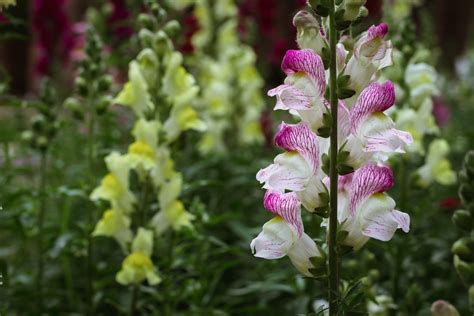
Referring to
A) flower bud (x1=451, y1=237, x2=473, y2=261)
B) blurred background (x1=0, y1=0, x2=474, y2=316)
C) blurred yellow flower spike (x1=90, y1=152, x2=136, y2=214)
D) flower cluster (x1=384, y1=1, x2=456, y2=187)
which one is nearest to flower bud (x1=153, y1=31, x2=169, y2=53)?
blurred background (x1=0, y1=0, x2=474, y2=316)

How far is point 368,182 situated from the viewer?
5.69 feet

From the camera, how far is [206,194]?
13.6 ft

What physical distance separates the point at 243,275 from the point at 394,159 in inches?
41.5

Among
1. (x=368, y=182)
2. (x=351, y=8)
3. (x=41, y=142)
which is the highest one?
(x=351, y=8)

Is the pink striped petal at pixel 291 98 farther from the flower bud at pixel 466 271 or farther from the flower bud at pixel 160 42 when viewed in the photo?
the flower bud at pixel 160 42

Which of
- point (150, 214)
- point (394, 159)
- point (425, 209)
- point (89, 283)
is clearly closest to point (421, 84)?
point (394, 159)

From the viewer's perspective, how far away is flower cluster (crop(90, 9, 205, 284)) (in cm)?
252

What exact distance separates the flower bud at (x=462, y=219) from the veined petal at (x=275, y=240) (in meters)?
0.47

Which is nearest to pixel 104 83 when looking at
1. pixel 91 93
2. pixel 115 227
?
pixel 91 93

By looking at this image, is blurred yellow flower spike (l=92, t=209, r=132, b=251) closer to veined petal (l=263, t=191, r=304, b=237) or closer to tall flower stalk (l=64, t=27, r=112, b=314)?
tall flower stalk (l=64, t=27, r=112, b=314)

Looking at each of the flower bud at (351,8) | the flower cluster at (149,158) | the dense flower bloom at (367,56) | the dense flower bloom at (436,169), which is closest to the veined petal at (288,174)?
the dense flower bloom at (367,56)

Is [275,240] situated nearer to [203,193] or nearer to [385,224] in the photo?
[385,224]

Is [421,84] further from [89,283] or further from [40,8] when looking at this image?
[40,8]

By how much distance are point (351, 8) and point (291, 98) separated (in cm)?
23
